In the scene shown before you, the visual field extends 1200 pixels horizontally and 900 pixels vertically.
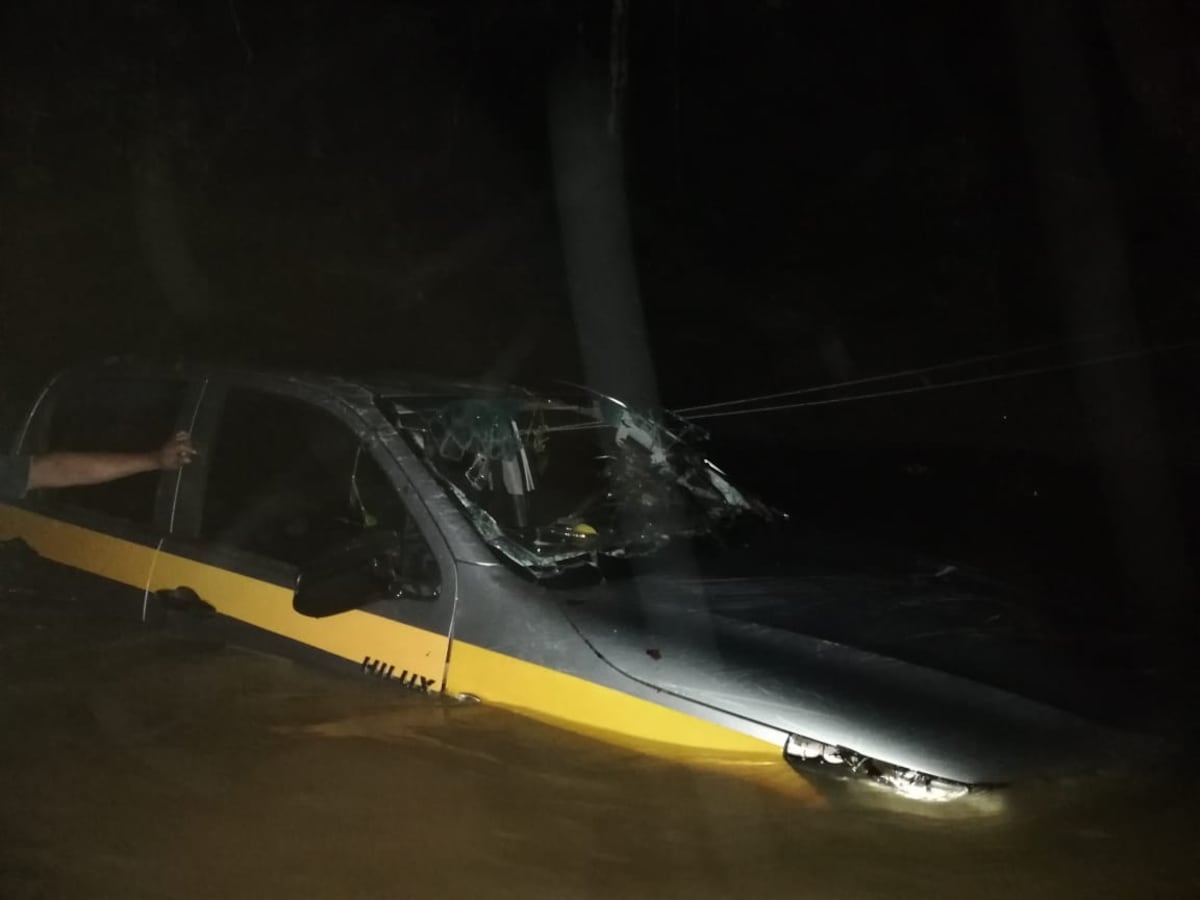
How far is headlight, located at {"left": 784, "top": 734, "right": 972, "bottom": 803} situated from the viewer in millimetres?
2783

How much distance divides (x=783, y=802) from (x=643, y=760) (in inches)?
15.1

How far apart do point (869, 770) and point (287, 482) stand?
2.30m

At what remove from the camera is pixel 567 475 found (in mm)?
4258

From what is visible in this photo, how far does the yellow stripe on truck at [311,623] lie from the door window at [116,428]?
392mm

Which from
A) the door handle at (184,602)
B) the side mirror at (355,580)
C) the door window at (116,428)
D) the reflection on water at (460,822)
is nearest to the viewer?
the reflection on water at (460,822)

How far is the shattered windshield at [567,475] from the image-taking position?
12.5 ft

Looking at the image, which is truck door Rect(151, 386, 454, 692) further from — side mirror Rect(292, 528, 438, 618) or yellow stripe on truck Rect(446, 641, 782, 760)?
yellow stripe on truck Rect(446, 641, 782, 760)

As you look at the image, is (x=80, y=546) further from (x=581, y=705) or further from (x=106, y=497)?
(x=581, y=705)

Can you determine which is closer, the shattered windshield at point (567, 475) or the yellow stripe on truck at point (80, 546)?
the shattered windshield at point (567, 475)

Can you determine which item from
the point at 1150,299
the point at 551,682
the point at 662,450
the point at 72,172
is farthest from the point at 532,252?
the point at 551,682

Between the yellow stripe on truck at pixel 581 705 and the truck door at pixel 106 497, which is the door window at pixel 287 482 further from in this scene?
the yellow stripe on truck at pixel 581 705

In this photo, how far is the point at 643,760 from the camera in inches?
123

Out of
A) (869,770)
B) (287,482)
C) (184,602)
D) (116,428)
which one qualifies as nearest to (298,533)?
(287,482)

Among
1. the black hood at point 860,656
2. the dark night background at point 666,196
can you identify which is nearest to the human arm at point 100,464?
the black hood at point 860,656
